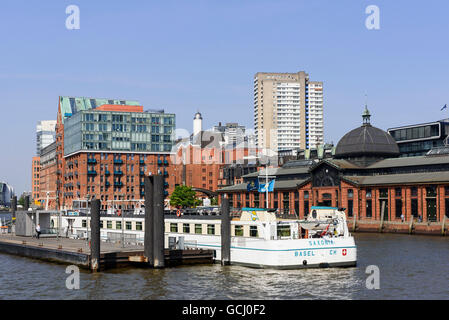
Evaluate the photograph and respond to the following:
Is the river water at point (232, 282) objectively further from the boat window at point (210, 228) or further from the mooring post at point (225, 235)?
the boat window at point (210, 228)

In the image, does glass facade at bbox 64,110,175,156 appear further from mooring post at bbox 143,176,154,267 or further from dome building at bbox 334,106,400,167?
mooring post at bbox 143,176,154,267

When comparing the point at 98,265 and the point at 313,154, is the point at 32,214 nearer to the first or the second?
the point at 98,265

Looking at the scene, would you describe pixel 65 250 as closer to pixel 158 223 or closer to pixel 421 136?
pixel 158 223

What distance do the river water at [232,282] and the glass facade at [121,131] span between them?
120359 millimetres

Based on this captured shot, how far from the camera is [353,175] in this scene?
12238cm

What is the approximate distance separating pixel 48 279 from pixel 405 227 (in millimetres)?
67109

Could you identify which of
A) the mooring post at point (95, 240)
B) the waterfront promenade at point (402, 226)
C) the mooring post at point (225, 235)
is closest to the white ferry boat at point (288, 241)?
the mooring post at point (225, 235)

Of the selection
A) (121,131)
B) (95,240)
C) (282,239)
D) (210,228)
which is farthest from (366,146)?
(95,240)

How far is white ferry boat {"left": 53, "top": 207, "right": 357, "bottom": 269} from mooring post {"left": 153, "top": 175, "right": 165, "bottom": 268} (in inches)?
249

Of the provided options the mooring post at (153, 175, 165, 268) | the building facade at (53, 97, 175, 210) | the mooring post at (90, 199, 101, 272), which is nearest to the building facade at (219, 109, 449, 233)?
the building facade at (53, 97, 175, 210)

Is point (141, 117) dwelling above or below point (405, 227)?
above

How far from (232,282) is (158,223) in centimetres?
843

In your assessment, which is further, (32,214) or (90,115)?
(90,115)
